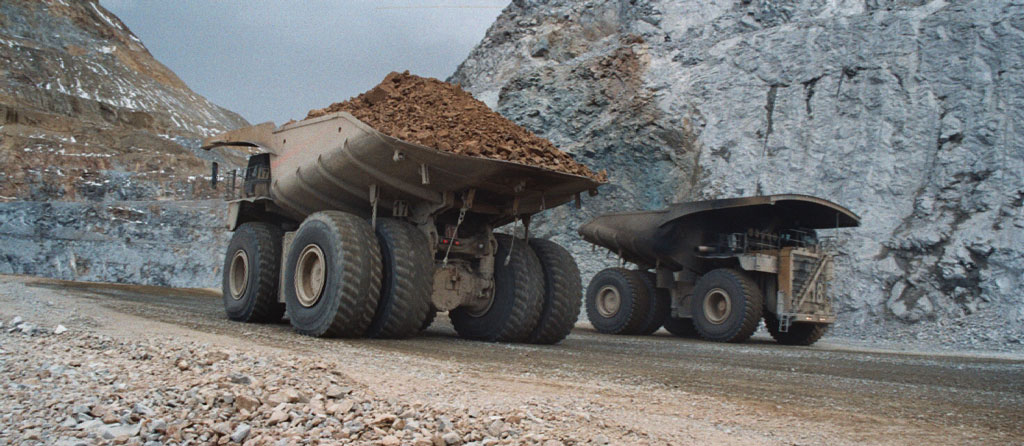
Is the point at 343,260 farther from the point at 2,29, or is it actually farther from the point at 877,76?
the point at 2,29

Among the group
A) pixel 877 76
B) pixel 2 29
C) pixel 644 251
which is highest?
pixel 2 29

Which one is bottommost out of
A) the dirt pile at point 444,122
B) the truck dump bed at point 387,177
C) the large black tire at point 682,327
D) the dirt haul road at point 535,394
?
the dirt haul road at point 535,394

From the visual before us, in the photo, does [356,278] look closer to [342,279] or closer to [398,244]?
[342,279]

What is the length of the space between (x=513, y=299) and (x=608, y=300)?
6418mm

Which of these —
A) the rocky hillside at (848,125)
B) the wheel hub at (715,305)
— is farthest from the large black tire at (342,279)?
the rocky hillside at (848,125)

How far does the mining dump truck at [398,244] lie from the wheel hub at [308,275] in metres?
0.01

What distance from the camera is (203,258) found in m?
29.4

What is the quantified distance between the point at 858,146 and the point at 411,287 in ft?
51.0

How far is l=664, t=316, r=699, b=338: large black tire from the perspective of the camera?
47.8 ft

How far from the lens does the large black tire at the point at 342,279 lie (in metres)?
7.55

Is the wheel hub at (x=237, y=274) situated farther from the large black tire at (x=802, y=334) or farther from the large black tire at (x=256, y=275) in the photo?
the large black tire at (x=802, y=334)

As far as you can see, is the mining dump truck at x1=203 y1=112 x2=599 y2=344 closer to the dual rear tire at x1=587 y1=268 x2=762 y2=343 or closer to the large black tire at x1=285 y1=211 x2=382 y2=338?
the large black tire at x1=285 y1=211 x2=382 y2=338

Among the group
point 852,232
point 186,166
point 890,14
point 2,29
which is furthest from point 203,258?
point 2,29

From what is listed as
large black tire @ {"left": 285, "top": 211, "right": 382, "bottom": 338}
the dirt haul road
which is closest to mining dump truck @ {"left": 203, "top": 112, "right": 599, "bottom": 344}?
large black tire @ {"left": 285, "top": 211, "right": 382, "bottom": 338}
